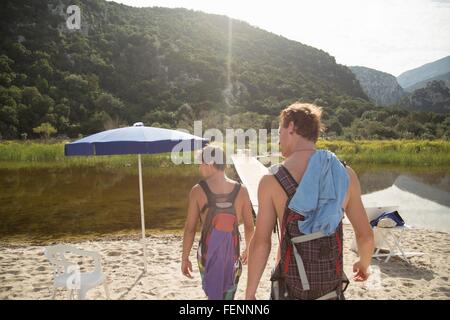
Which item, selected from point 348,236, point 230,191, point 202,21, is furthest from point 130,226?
point 202,21

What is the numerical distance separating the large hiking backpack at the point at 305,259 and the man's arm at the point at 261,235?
7 cm

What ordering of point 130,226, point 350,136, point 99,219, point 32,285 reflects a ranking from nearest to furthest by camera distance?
point 32,285 → point 130,226 → point 99,219 → point 350,136

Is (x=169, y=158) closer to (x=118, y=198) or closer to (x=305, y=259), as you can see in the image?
(x=118, y=198)

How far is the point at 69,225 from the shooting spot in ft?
31.6

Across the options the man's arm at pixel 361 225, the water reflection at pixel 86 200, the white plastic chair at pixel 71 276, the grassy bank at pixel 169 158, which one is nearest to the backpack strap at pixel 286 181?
the man's arm at pixel 361 225

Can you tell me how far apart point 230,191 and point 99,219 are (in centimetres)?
811

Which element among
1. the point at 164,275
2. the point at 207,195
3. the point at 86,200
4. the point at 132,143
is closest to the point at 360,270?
the point at 207,195

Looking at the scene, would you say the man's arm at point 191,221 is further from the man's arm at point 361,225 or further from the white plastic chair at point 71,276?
the man's arm at point 361,225

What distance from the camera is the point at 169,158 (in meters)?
21.3

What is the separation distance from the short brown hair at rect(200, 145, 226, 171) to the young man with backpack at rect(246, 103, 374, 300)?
100 cm

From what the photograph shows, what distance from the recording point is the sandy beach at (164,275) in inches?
189

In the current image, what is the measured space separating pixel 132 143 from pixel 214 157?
1.66 meters
